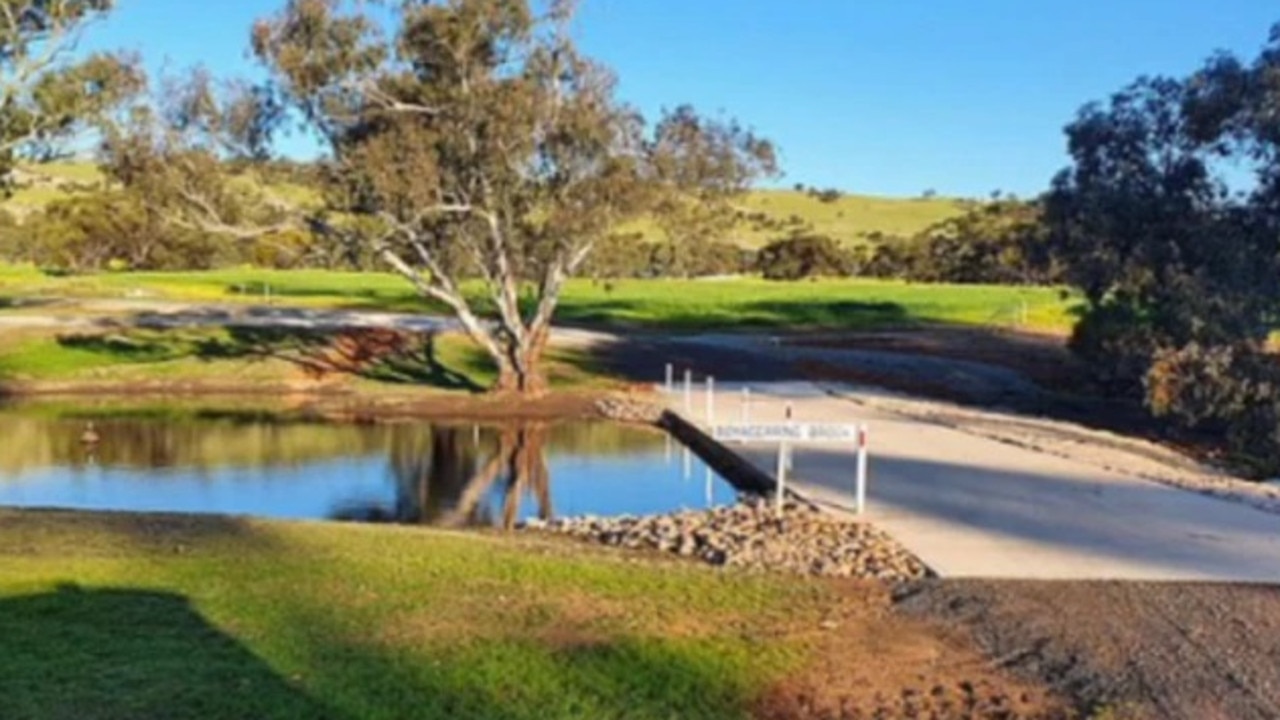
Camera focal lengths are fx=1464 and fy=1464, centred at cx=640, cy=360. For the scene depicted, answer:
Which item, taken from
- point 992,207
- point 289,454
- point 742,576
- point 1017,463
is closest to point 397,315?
point 289,454

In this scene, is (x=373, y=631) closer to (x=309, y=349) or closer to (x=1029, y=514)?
(x=1029, y=514)

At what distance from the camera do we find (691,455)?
23.5 meters

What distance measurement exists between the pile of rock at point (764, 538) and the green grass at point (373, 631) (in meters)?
0.96

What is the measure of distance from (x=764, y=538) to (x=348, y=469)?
10.3 m

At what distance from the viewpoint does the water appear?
18578 millimetres

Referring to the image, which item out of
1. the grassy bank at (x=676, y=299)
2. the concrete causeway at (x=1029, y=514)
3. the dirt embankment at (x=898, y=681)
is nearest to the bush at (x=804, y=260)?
the grassy bank at (x=676, y=299)

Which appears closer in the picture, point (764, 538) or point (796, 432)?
point (764, 538)

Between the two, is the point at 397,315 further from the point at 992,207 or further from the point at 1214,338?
the point at 992,207

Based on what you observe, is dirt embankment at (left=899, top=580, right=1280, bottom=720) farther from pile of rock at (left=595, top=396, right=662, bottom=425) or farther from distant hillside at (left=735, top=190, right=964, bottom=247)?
distant hillside at (left=735, top=190, right=964, bottom=247)

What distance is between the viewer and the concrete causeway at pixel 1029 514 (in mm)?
12039

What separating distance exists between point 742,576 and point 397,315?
38466 millimetres

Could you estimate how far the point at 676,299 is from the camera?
206 feet

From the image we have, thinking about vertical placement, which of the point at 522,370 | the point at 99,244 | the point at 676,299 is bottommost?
the point at 522,370

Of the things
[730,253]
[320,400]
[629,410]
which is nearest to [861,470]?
[629,410]
